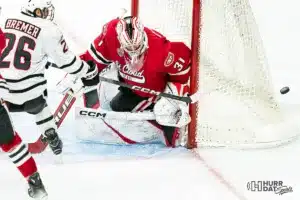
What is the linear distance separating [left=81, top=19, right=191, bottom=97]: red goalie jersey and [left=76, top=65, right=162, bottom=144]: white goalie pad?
0.11 meters

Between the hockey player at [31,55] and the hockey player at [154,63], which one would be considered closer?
the hockey player at [31,55]

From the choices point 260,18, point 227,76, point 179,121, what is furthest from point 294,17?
point 179,121

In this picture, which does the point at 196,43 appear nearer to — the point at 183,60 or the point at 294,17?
the point at 183,60

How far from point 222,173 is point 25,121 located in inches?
41.0

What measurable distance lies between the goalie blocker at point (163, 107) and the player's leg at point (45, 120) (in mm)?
428

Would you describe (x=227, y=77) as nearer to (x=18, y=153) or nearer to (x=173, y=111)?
(x=173, y=111)

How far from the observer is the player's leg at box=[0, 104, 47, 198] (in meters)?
1.89

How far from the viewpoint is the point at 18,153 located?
1.93 m

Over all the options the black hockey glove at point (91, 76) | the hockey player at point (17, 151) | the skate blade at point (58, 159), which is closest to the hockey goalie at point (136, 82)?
the black hockey glove at point (91, 76)

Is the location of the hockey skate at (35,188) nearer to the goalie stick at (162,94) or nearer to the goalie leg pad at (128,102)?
the goalie stick at (162,94)

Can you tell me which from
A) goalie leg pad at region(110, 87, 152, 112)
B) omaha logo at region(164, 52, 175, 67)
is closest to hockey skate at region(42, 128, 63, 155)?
goalie leg pad at region(110, 87, 152, 112)

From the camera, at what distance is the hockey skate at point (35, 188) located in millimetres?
1954

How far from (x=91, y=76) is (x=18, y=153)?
0.49 m

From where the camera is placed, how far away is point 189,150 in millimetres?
2631
